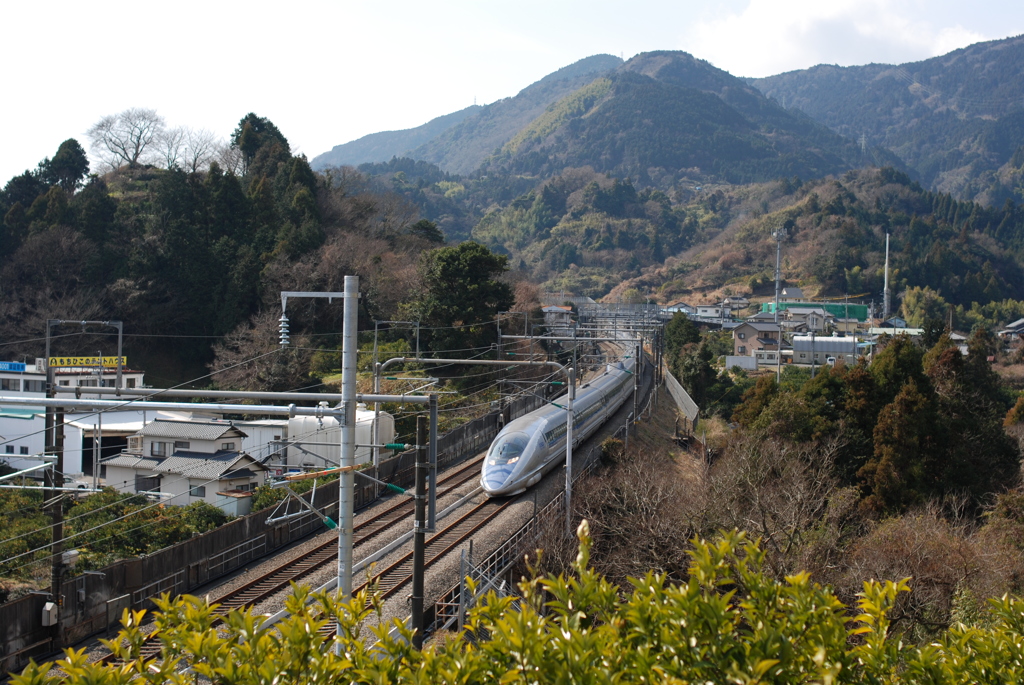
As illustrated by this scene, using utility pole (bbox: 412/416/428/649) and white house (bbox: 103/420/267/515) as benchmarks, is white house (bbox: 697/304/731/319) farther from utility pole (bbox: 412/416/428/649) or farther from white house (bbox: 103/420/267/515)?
utility pole (bbox: 412/416/428/649)

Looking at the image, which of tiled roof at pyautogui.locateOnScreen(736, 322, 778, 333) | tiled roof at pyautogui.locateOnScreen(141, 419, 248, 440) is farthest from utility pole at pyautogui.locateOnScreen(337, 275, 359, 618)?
tiled roof at pyautogui.locateOnScreen(736, 322, 778, 333)

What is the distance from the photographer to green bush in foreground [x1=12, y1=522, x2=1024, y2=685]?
366 centimetres

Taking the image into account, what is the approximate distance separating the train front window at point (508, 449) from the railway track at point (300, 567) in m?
1.78

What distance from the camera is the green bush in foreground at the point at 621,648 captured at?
3658mm

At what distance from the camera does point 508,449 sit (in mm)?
19156

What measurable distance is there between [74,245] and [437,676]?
40.8 m

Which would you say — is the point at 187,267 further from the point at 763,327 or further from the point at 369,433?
the point at 763,327

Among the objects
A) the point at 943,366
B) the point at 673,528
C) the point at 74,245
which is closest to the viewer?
the point at 673,528

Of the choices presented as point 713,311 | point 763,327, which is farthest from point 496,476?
point 713,311

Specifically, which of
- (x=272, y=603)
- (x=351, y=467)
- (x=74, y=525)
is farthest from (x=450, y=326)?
(x=351, y=467)

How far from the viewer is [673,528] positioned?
1513cm

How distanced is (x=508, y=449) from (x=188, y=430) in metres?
10.5

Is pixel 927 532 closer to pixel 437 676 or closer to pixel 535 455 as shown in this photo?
pixel 535 455

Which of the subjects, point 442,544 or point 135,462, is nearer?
point 442,544
